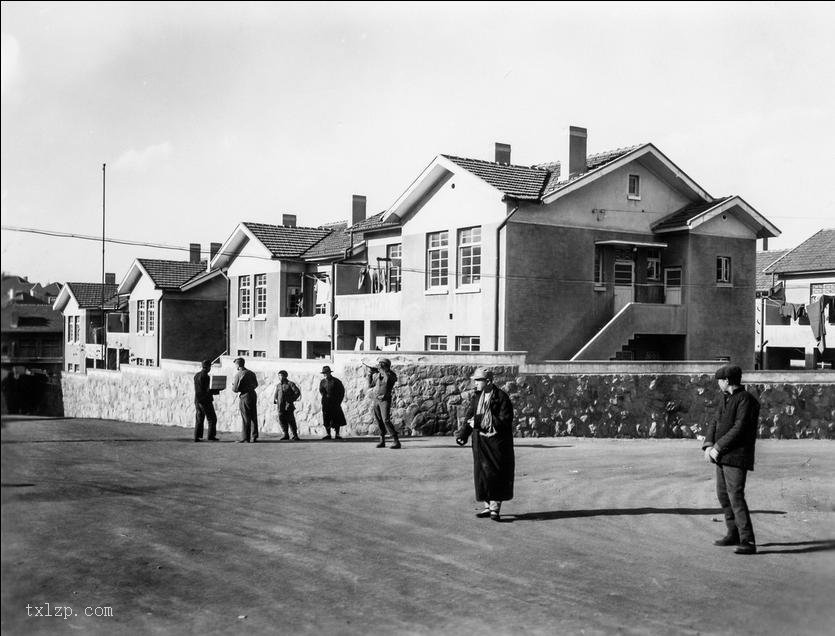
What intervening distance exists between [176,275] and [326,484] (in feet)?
120

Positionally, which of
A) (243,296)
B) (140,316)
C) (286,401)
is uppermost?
(243,296)

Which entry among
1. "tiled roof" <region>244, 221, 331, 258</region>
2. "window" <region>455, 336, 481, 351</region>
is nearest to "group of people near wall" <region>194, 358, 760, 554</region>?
"window" <region>455, 336, 481, 351</region>

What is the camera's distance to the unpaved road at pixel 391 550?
6.37 m

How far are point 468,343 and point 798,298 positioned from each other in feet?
70.0

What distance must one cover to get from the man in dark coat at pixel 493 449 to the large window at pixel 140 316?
41182mm

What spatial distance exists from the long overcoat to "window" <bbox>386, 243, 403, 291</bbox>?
70.6 ft

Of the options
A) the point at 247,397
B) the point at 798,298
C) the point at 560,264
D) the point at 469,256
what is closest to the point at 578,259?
the point at 560,264

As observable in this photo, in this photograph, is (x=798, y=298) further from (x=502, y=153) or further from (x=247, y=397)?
(x=247, y=397)

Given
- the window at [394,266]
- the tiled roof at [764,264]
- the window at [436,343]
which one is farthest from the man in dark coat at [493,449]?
the tiled roof at [764,264]

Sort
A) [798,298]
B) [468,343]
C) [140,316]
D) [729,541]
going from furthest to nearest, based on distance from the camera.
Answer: [140,316], [798,298], [468,343], [729,541]

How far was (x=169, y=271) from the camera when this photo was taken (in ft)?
154

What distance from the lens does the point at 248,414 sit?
18016 millimetres

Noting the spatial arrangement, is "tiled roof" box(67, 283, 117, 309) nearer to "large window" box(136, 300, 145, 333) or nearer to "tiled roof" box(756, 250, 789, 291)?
"large window" box(136, 300, 145, 333)

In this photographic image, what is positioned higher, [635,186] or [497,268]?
[635,186]
